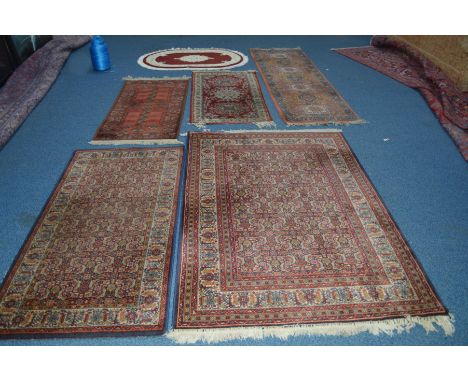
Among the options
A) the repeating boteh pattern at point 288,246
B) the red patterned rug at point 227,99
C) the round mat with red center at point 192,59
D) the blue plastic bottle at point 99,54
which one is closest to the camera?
the repeating boteh pattern at point 288,246

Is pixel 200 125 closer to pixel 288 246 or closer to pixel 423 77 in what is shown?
pixel 288 246

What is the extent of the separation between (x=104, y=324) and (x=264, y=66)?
400 cm

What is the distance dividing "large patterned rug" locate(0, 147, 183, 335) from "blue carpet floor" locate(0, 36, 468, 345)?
0.07 m

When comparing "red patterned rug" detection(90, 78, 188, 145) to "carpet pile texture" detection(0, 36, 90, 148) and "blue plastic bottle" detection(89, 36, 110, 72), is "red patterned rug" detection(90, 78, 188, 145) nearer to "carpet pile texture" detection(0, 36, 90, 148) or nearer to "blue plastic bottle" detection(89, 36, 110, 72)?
"blue plastic bottle" detection(89, 36, 110, 72)

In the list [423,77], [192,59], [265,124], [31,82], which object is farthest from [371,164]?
[31,82]

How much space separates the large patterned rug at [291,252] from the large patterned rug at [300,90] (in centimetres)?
69

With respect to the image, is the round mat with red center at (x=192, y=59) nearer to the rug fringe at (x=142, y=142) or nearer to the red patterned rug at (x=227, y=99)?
the red patterned rug at (x=227, y=99)

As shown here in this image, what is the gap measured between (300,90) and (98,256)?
2969 mm

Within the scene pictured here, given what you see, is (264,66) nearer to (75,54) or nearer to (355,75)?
(355,75)

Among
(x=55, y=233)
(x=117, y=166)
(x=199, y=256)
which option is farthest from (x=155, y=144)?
(x=199, y=256)

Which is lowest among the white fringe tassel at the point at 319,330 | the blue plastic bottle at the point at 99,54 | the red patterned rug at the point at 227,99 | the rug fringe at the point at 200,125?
the white fringe tassel at the point at 319,330

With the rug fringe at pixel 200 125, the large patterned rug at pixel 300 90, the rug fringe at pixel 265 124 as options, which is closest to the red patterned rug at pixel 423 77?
the large patterned rug at pixel 300 90

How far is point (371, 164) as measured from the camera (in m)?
2.57

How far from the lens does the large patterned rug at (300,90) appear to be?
3186 mm
